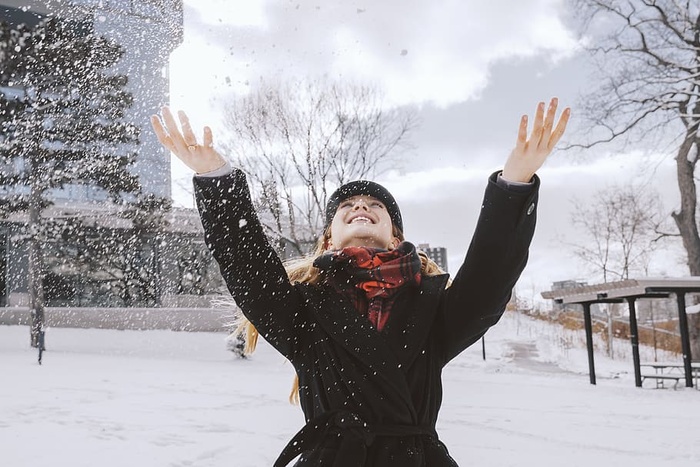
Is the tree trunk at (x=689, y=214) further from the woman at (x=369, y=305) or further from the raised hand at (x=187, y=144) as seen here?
the raised hand at (x=187, y=144)

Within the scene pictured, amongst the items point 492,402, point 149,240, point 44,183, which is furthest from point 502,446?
point 149,240

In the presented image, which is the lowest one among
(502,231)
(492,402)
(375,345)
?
(492,402)

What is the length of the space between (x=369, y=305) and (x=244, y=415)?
594 centimetres

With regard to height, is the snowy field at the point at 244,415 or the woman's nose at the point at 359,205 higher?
the woman's nose at the point at 359,205

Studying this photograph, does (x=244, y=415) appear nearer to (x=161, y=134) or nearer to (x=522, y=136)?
(x=161, y=134)

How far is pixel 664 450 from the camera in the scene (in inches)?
225

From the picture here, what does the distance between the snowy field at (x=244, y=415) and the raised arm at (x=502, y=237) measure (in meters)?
3.91

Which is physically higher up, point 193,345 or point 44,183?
point 44,183

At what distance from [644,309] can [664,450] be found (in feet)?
95.9

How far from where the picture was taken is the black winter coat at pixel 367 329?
148 centimetres

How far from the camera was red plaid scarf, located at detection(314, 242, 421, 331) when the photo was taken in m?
1.64

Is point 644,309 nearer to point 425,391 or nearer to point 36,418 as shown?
point 36,418

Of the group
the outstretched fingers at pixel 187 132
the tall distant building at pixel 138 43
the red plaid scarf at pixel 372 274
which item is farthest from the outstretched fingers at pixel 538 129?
the tall distant building at pixel 138 43

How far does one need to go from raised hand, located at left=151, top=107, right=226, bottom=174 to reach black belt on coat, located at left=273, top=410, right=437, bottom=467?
70cm
